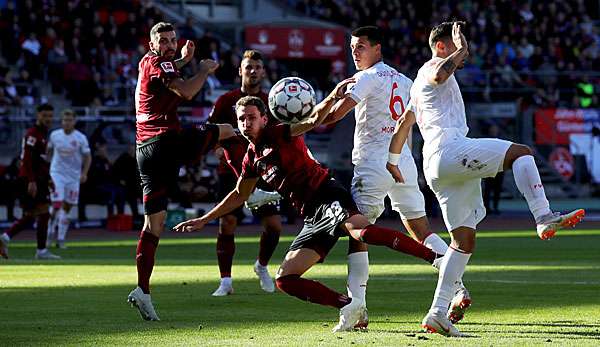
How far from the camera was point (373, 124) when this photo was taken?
38.9 feet

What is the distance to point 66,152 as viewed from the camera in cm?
2450

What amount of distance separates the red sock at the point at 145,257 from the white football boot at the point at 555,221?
3.76 meters

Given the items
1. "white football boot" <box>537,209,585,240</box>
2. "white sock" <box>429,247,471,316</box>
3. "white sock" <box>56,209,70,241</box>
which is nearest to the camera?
"white football boot" <box>537,209,585,240</box>

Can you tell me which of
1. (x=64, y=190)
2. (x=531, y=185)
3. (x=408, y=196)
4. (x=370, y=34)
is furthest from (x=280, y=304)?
(x=64, y=190)

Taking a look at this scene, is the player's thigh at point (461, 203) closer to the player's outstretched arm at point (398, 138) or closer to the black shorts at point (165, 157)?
the player's outstretched arm at point (398, 138)

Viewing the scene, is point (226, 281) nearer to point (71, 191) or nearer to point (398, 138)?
point (398, 138)

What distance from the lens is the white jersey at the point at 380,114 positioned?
11.7 m

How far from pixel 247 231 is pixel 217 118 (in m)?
15.5

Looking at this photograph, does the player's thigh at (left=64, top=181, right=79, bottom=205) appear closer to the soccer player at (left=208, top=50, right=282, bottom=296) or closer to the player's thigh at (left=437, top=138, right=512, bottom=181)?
the soccer player at (left=208, top=50, right=282, bottom=296)

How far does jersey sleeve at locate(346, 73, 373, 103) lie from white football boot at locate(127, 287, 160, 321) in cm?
248

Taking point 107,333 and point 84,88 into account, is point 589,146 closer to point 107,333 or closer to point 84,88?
point 84,88

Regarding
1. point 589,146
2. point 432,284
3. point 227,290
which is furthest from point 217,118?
point 589,146

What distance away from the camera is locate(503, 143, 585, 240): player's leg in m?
9.47

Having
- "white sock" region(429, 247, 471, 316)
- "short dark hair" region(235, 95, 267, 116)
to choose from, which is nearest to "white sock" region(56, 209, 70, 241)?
"short dark hair" region(235, 95, 267, 116)
